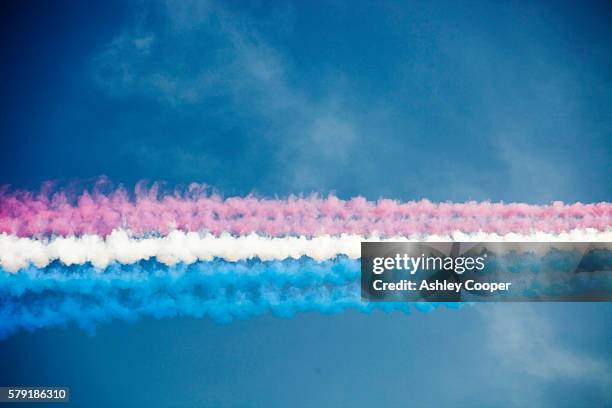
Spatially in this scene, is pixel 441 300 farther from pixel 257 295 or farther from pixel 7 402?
pixel 7 402

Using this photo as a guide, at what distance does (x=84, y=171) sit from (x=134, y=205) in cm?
59

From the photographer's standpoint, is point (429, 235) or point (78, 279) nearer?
point (78, 279)

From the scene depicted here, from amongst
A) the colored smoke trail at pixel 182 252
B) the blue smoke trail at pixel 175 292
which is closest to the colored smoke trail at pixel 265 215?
the colored smoke trail at pixel 182 252

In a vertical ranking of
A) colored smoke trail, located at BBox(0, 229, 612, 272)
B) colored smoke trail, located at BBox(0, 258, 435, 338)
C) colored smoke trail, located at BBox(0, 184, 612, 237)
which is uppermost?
colored smoke trail, located at BBox(0, 184, 612, 237)

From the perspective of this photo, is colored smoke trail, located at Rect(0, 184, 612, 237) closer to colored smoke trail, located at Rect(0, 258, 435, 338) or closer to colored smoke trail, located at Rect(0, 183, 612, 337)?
colored smoke trail, located at Rect(0, 183, 612, 337)

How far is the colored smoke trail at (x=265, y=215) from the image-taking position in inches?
186

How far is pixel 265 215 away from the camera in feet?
16.0

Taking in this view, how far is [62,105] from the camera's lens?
16.5 feet

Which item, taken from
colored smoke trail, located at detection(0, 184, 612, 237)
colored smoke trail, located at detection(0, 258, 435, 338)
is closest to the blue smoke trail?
colored smoke trail, located at detection(0, 258, 435, 338)

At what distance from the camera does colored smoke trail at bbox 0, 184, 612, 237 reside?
186 inches

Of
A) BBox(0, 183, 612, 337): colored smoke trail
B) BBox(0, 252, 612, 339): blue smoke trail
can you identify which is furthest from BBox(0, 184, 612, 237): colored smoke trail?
BBox(0, 252, 612, 339): blue smoke trail

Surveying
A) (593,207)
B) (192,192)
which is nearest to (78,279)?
(192,192)

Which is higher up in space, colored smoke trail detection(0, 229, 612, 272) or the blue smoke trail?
colored smoke trail detection(0, 229, 612, 272)

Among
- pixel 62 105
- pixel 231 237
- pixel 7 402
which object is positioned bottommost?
pixel 7 402
